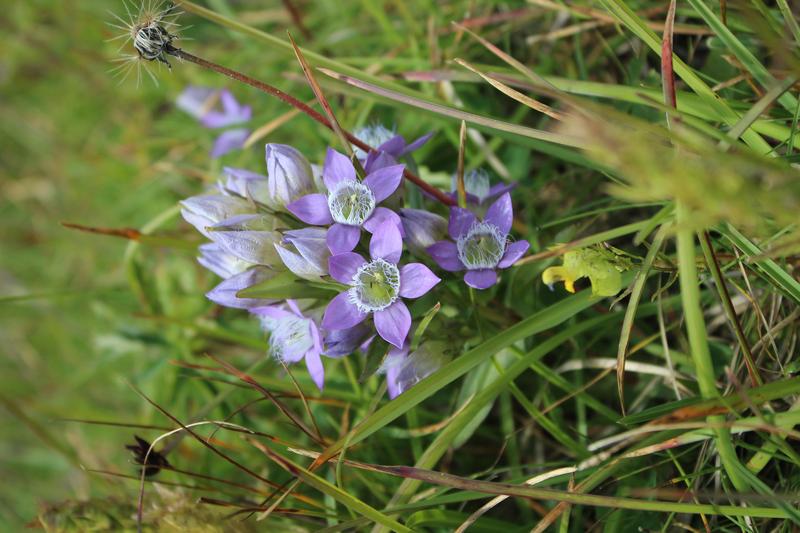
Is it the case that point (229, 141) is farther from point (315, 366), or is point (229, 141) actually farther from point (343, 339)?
point (343, 339)

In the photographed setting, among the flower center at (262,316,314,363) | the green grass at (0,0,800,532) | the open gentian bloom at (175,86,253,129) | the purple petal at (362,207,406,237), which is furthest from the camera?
the open gentian bloom at (175,86,253,129)

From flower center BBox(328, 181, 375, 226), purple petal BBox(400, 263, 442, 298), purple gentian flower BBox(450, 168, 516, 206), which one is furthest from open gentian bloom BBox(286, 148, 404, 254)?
purple gentian flower BBox(450, 168, 516, 206)

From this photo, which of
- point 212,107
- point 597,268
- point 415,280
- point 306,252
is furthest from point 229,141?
point 597,268

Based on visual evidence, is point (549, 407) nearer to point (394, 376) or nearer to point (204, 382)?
point (394, 376)

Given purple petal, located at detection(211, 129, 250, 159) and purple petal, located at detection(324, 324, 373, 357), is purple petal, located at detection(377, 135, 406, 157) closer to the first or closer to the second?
purple petal, located at detection(324, 324, 373, 357)

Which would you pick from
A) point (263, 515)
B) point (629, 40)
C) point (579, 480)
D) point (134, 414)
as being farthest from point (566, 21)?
point (134, 414)
